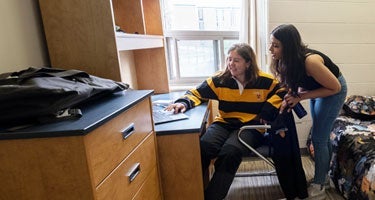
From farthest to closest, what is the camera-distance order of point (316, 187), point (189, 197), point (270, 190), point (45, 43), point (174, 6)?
1. point (174, 6)
2. point (270, 190)
3. point (316, 187)
4. point (189, 197)
5. point (45, 43)

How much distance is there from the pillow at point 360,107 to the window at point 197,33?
1.22m

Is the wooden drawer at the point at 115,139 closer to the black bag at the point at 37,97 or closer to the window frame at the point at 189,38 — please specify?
the black bag at the point at 37,97

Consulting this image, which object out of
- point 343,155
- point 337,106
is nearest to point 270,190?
point 343,155

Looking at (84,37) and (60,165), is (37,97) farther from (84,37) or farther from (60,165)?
(84,37)

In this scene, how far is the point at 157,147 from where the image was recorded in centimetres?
149

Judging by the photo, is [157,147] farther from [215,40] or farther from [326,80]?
[215,40]

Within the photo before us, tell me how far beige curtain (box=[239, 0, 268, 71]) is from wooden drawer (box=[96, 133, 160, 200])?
1396mm

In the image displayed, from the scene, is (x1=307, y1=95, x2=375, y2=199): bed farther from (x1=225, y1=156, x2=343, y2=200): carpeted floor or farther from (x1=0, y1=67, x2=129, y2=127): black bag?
(x1=0, y1=67, x2=129, y2=127): black bag

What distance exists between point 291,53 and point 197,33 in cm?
124

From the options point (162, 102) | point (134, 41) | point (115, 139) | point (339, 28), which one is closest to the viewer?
point (115, 139)

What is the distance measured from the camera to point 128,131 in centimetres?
108

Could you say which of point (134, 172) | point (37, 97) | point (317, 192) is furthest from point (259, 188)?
point (37, 97)

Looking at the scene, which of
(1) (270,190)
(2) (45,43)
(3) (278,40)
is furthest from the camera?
(1) (270,190)

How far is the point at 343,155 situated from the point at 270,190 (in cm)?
60
